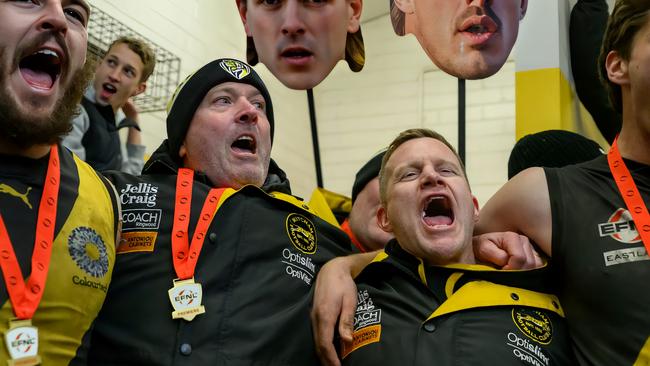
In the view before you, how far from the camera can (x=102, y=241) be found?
6.19 feet

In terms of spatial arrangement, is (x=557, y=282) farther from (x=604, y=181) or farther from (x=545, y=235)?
(x=604, y=181)

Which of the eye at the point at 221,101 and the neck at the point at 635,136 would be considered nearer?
the neck at the point at 635,136

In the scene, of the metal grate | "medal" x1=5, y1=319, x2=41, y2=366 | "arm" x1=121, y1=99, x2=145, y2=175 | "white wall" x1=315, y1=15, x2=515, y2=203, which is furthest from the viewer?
"white wall" x1=315, y1=15, x2=515, y2=203

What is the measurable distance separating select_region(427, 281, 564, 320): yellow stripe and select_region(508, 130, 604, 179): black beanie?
0.90 metres

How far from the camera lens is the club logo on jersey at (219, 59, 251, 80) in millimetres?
2615

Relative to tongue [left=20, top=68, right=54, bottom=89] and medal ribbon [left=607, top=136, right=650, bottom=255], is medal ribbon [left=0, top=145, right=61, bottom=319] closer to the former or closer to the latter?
tongue [left=20, top=68, right=54, bottom=89]

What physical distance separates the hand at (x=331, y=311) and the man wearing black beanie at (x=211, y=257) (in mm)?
52

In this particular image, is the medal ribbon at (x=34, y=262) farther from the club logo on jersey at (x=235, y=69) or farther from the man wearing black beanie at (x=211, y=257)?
the club logo on jersey at (x=235, y=69)

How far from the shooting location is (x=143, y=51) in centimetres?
378

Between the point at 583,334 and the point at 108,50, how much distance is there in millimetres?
2710

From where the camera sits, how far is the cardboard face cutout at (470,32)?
10.4ft

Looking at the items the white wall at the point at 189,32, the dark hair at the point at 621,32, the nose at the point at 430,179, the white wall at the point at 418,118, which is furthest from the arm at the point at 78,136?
the white wall at the point at 418,118

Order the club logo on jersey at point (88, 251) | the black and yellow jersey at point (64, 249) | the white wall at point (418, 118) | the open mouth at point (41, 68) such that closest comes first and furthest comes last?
the black and yellow jersey at point (64, 249)
the club logo on jersey at point (88, 251)
the open mouth at point (41, 68)
the white wall at point (418, 118)

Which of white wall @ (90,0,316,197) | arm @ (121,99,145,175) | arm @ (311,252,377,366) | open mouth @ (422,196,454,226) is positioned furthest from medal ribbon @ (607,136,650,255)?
arm @ (121,99,145,175)
